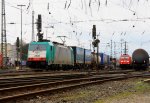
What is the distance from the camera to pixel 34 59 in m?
45.8

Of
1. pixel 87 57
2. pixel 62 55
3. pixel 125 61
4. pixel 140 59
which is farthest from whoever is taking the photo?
pixel 125 61

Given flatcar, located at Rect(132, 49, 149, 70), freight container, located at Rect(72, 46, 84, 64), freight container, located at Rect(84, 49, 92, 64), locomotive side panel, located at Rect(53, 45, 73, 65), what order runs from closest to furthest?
locomotive side panel, located at Rect(53, 45, 73, 65) → freight container, located at Rect(72, 46, 84, 64) → flatcar, located at Rect(132, 49, 149, 70) → freight container, located at Rect(84, 49, 92, 64)

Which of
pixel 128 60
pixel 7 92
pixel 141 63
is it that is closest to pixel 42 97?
pixel 7 92

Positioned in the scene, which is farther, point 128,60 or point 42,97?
point 128,60

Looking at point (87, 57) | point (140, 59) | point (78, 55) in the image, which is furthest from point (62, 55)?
point (87, 57)

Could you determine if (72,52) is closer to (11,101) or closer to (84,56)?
(84,56)

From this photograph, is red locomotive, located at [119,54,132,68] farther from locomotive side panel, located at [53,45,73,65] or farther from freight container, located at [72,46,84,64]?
locomotive side panel, located at [53,45,73,65]

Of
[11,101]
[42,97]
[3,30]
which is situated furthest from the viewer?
[3,30]

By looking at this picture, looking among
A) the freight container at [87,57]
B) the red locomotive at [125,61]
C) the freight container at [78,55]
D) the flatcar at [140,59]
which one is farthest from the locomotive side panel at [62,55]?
the red locomotive at [125,61]

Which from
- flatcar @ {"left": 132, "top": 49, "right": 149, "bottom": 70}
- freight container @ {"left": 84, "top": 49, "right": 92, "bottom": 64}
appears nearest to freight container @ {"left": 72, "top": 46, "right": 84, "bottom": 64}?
freight container @ {"left": 84, "top": 49, "right": 92, "bottom": 64}

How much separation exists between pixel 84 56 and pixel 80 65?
2.55 meters

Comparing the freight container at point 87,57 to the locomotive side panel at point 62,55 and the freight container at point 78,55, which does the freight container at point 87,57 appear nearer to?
the freight container at point 78,55

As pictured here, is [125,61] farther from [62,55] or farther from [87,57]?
[62,55]

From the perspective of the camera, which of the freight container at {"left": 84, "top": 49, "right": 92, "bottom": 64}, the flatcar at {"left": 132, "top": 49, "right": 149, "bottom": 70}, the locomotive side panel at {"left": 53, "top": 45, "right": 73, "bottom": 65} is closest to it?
the locomotive side panel at {"left": 53, "top": 45, "right": 73, "bottom": 65}
